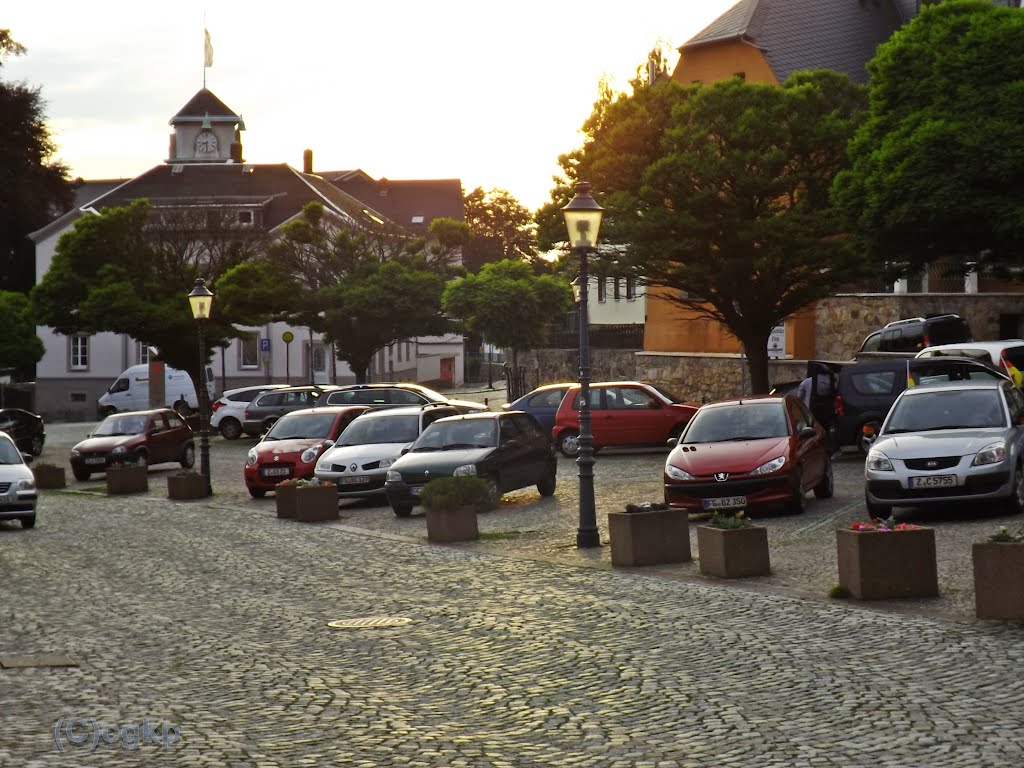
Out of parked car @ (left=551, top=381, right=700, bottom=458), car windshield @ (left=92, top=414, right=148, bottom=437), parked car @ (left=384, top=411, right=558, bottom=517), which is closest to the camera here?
parked car @ (left=384, top=411, right=558, bottom=517)

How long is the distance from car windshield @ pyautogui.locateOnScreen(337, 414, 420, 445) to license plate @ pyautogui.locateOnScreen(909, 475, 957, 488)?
11125 millimetres

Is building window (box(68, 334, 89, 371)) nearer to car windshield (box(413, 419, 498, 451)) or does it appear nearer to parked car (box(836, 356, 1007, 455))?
parked car (box(836, 356, 1007, 455))

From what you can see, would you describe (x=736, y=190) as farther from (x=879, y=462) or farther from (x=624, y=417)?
(x=879, y=462)

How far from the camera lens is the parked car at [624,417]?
33.4 meters

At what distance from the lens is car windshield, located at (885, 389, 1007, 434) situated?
18547mm

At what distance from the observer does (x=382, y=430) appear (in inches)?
1064

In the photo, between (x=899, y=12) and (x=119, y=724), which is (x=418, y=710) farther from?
(x=899, y=12)

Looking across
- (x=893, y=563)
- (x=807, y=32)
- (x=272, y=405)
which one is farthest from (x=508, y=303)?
(x=893, y=563)

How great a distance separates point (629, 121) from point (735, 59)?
638 inches

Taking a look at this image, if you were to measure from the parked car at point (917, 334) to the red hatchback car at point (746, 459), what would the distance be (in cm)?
1783

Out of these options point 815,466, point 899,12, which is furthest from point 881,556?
point 899,12

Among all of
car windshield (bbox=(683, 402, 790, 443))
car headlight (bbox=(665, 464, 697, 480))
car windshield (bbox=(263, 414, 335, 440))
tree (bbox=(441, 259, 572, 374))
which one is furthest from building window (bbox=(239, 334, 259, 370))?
car headlight (bbox=(665, 464, 697, 480))

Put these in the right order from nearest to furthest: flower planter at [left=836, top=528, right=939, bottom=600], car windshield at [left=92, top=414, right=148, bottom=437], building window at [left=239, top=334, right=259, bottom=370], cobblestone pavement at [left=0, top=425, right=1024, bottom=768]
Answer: cobblestone pavement at [left=0, top=425, right=1024, bottom=768] → flower planter at [left=836, top=528, right=939, bottom=600] → car windshield at [left=92, top=414, right=148, bottom=437] → building window at [left=239, top=334, right=259, bottom=370]

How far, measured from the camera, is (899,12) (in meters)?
54.2
